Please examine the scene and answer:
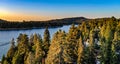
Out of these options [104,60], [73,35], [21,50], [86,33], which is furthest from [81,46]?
[86,33]

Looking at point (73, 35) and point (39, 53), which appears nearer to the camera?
point (39, 53)

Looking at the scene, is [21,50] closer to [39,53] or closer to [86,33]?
[39,53]

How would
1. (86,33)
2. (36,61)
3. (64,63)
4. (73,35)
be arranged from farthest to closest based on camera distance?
(86,33), (73,35), (36,61), (64,63)

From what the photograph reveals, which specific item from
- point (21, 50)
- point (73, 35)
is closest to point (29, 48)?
point (21, 50)

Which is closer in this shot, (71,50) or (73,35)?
(71,50)

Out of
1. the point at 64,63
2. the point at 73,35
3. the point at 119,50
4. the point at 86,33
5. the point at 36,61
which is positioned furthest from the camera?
the point at 86,33

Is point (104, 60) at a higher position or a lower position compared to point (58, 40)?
lower

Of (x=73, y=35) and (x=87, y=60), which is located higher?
(x=73, y=35)

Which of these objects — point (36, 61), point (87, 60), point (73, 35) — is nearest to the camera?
point (36, 61)

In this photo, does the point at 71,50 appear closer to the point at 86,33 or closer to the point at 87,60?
the point at 87,60
